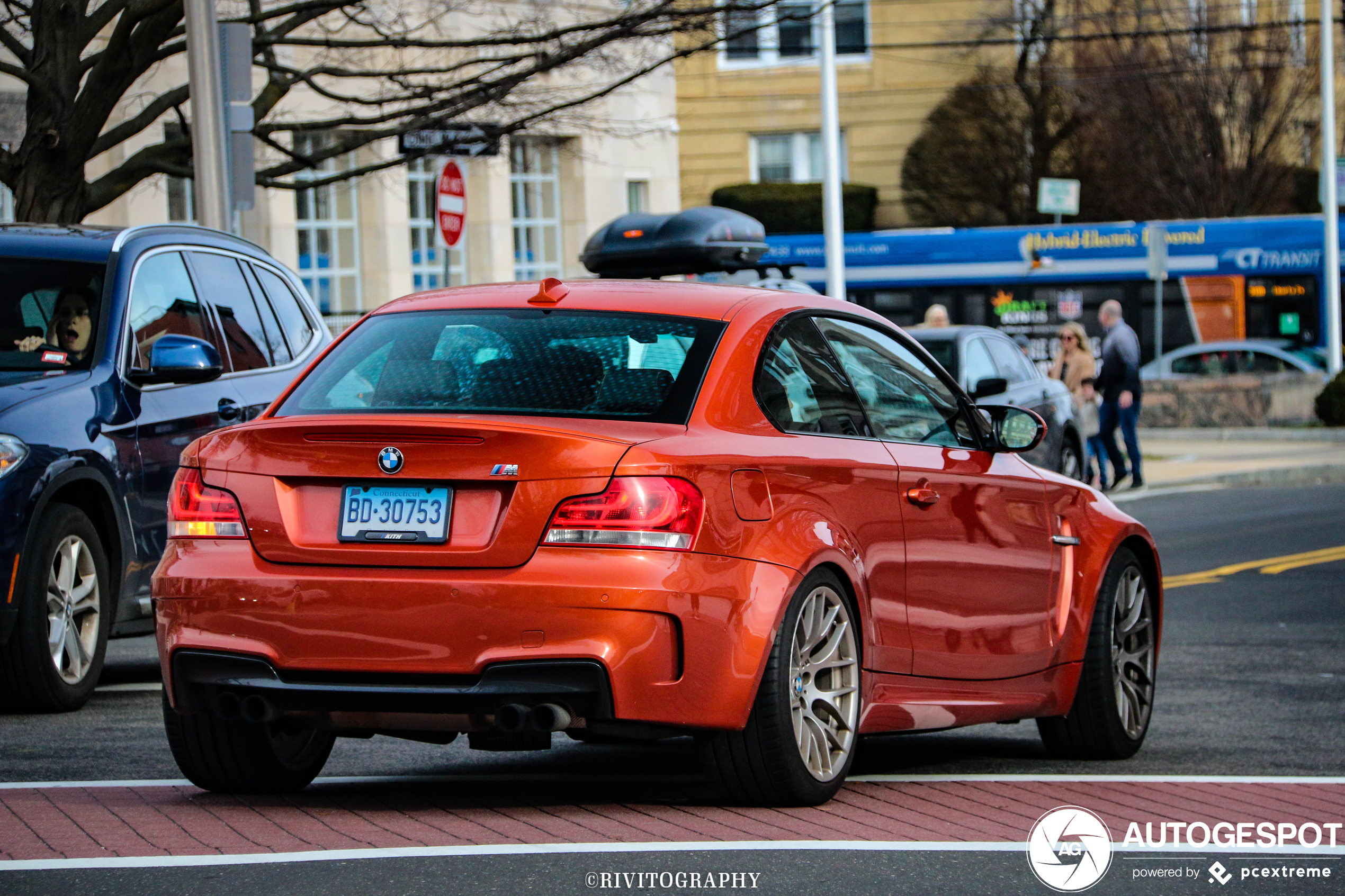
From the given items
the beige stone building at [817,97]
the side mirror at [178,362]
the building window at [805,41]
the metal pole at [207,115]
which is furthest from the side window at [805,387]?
the beige stone building at [817,97]

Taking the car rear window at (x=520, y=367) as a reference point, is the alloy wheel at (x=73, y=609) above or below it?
below

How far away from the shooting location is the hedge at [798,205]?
153 feet

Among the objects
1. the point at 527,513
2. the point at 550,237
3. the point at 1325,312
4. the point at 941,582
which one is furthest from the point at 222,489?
the point at 1325,312

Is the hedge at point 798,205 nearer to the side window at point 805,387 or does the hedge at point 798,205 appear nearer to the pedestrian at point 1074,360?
the pedestrian at point 1074,360

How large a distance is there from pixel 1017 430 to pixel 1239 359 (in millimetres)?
28000

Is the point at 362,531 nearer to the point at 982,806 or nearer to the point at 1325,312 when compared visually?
the point at 982,806

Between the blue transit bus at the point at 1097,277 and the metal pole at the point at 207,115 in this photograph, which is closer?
the metal pole at the point at 207,115

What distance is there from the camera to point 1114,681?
286 inches

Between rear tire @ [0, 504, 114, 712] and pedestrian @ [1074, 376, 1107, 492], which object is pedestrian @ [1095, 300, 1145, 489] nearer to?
pedestrian @ [1074, 376, 1107, 492]

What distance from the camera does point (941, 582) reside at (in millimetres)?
6340

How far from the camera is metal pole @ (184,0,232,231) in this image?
508 inches

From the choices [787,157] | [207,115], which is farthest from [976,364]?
[787,157]

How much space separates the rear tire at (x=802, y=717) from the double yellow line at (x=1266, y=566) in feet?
26.2

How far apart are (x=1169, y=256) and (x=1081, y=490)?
27.8m
